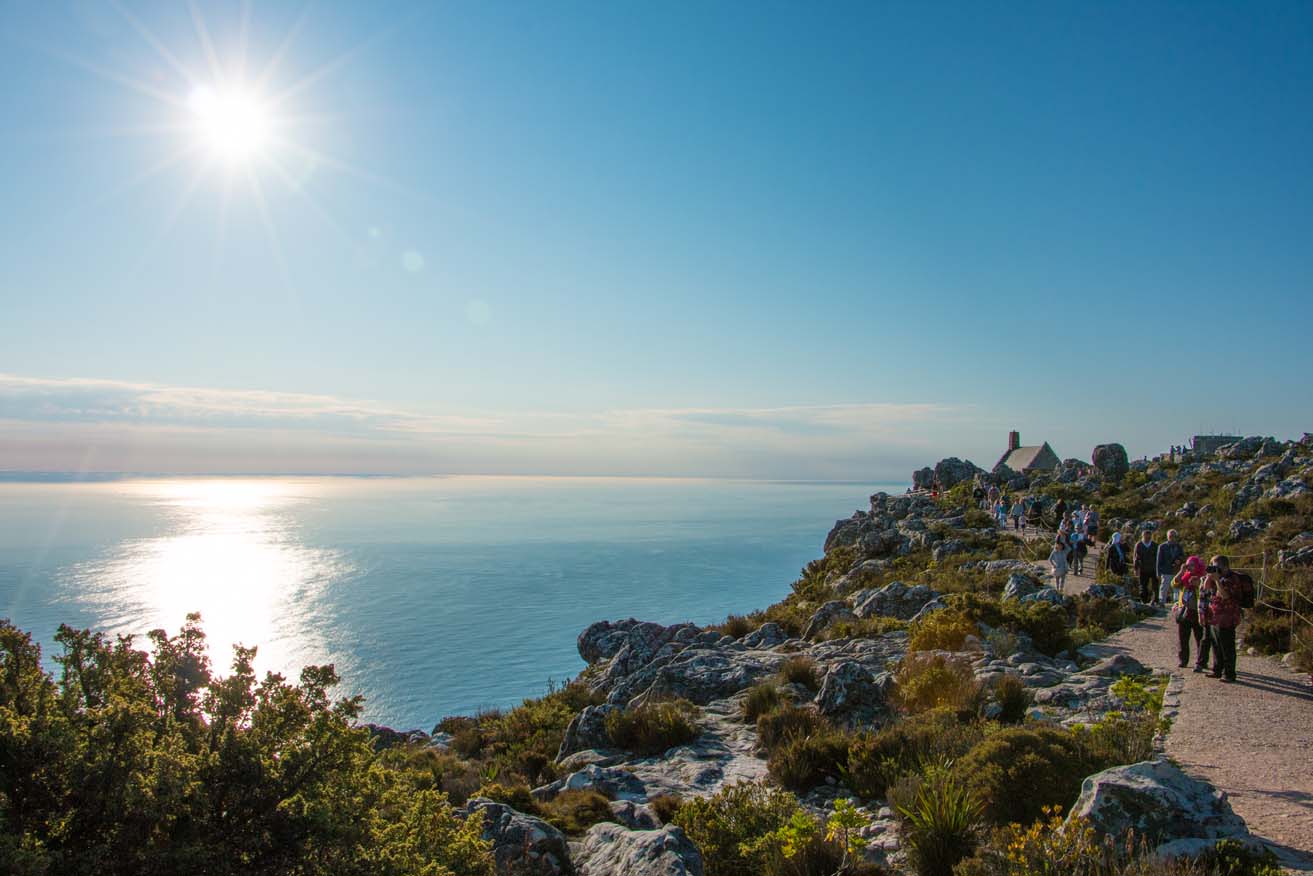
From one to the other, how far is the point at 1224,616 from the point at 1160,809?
8.89 meters

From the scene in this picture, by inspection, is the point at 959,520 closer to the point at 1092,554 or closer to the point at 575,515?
the point at 1092,554

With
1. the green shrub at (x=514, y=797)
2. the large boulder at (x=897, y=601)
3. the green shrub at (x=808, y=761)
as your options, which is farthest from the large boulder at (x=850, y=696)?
the large boulder at (x=897, y=601)

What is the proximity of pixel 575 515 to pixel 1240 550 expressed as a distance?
178 m

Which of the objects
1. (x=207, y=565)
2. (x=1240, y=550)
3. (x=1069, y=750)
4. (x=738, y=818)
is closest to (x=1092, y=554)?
(x=1240, y=550)

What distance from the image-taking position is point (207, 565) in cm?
9462

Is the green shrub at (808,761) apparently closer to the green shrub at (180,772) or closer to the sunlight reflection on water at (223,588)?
the green shrub at (180,772)

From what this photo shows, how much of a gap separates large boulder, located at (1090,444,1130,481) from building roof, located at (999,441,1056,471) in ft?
46.9

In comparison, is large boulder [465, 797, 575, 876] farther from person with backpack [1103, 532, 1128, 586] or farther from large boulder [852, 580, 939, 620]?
person with backpack [1103, 532, 1128, 586]

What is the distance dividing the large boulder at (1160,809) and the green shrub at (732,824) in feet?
9.83

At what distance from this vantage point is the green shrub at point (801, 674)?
14172 millimetres

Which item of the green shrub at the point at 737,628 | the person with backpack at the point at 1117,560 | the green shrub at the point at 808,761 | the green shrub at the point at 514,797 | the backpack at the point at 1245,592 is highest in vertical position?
the backpack at the point at 1245,592

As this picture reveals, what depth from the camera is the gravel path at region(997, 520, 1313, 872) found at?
6.79 metres

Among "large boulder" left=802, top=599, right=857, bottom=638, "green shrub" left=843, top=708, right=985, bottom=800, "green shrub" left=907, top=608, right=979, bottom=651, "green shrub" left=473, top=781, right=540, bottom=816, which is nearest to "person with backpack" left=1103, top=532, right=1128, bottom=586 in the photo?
"large boulder" left=802, top=599, right=857, bottom=638

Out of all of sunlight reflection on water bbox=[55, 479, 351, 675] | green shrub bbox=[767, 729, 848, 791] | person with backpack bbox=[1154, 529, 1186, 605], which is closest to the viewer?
green shrub bbox=[767, 729, 848, 791]
